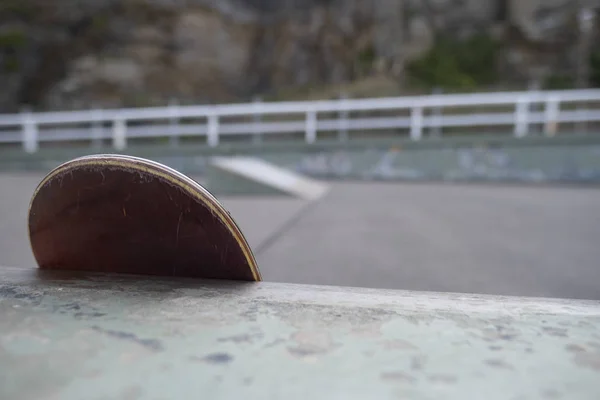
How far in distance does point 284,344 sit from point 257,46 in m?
30.9

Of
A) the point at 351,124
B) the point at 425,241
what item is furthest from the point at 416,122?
the point at 425,241

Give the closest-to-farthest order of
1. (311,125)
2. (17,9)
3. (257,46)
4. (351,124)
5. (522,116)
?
(522,116) < (311,125) < (351,124) < (17,9) < (257,46)

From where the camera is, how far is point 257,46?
29844mm

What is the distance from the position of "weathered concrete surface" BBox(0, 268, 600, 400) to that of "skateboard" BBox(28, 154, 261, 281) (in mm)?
119

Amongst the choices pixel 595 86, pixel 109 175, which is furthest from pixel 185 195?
pixel 595 86

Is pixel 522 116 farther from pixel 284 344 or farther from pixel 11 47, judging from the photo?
pixel 11 47

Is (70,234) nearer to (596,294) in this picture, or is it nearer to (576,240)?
(596,294)

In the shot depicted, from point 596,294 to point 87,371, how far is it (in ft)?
7.46

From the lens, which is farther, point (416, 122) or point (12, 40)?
point (12, 40)

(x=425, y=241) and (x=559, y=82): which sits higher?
(x=559, y=82)

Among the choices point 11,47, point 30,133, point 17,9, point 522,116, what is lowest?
point 30,133

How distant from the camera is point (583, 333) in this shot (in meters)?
1.01

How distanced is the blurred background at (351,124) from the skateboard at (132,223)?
1088 millimetres

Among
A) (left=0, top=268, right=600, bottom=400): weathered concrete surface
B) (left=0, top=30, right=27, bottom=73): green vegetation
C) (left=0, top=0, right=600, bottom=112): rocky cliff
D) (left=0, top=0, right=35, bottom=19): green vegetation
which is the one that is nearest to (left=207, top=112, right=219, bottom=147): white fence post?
(left=0, top=268, right=600, bottom=400): weathered concrete surface
